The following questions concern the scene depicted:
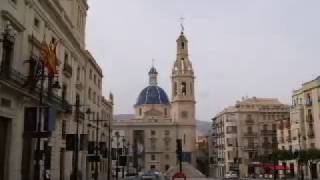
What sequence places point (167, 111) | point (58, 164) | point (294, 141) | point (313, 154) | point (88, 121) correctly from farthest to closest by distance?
point (167, 111), point (294, 141), point (313, 154), point (88, 121), point (58, 164)

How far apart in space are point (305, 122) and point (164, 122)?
6150 cm

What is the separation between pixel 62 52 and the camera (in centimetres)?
4222

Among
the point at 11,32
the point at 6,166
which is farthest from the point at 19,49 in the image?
the point at 6,166

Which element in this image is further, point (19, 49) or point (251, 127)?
point (251, 127)

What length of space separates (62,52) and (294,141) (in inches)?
2224

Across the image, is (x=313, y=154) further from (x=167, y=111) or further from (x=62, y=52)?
(x=167, y=111)

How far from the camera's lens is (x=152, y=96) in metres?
144

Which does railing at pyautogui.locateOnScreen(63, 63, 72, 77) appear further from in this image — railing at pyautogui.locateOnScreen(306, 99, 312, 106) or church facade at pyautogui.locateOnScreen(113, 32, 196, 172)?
church facade at pyautogui.locateOnScreen(113, 32, 196, 172)

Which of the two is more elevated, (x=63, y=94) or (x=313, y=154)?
(x=63, y=94)

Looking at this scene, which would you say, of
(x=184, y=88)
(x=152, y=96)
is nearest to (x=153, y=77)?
(x=152, y=96)

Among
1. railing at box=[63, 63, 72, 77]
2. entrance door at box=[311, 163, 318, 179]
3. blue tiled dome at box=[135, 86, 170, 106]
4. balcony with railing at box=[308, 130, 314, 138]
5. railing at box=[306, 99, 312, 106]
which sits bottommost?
entrance door at box=[311, 163, 318, 179]

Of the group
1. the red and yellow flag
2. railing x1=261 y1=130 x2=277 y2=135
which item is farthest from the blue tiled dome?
the red and yellow flag

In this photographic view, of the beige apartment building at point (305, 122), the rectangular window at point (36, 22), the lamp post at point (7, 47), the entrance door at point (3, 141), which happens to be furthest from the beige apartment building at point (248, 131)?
the lamp post at point (7, 47)

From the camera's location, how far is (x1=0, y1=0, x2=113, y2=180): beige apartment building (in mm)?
28203
